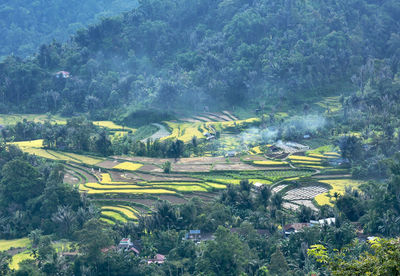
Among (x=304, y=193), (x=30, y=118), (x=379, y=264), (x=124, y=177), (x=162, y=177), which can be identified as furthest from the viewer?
(x=30, y=118)

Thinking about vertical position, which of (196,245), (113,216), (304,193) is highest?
(304,193)

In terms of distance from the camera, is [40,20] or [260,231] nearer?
[260,231]

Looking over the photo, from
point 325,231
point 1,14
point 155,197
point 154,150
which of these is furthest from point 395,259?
point 1,14

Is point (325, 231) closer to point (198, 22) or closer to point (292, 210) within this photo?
point (292, 210)

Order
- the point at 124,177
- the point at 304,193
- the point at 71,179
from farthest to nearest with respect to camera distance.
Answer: the point at 71,179 → the point at 124,177 → the point at 304,193

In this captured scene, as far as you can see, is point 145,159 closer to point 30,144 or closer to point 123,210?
point 123,210

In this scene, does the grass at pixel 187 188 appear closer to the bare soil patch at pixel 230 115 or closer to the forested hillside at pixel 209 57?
the bare soil patch at pixel 230 115

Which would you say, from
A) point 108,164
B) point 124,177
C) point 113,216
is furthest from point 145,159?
point 113,216
